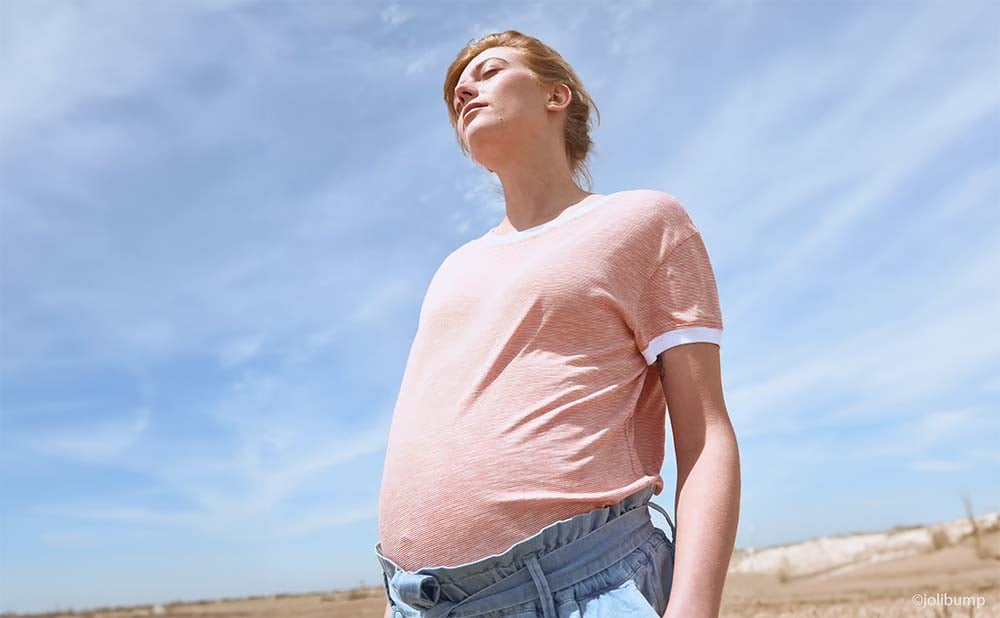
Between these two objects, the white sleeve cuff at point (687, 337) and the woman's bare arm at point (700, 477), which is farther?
the white sleeve cuff at point (687, 337)

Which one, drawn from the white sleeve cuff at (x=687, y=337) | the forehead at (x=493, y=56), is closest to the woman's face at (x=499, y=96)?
the forehead at (x=493, y=56)

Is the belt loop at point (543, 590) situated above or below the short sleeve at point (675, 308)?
below

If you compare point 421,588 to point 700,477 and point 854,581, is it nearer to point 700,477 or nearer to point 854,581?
point 700,477

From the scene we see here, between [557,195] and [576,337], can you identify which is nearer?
[576,337]

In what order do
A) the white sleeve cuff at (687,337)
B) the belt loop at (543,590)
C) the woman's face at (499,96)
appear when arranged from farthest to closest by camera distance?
1. the woman's face at (499,96)
2. the white sleeve cuff at (687,337)
3. the belt loop at (543,590)

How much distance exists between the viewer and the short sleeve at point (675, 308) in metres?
1.55

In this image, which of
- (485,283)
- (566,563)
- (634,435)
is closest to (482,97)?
(485,283)

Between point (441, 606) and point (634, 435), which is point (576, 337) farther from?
point (441, 606)

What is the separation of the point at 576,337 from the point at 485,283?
0.28m

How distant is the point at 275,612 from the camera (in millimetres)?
9539

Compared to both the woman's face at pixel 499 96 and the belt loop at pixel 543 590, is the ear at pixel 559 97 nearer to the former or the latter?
the woman's face at pixel 499 96

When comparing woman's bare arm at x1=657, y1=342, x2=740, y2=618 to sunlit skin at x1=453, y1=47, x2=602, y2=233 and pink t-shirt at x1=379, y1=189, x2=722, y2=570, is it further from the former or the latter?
sunlit skin at x1=453, y1=47, x2=602, y2=233

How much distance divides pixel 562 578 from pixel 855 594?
6.87 metres

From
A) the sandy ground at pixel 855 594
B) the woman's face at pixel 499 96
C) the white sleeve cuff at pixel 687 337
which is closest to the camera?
the white sleeve cuff at pixel 687 337
